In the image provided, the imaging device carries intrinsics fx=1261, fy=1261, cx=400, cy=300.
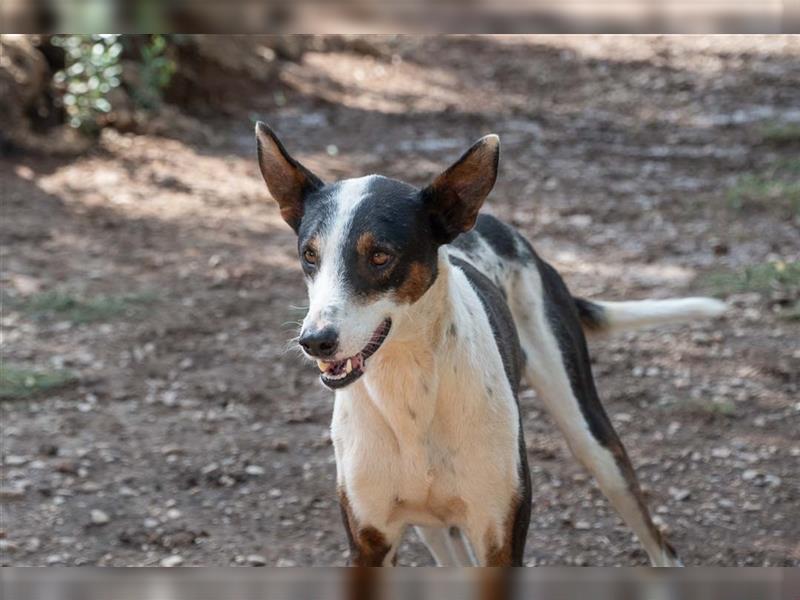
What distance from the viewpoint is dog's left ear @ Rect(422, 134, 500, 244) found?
3674mm

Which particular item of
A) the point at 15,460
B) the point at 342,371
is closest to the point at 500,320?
the point at 342,371

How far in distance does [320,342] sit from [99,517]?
2.33 m

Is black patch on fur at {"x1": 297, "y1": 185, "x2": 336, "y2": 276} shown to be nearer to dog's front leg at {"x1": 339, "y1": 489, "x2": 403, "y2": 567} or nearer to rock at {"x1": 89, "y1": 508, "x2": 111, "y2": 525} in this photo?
dog's front leg at {"x1": 339, "y1": 489, "x2": 403, "y2": 567}

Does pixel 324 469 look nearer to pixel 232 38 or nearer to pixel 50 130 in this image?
pixel 50 130

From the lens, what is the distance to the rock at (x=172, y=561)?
4.87 metres

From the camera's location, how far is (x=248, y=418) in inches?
242

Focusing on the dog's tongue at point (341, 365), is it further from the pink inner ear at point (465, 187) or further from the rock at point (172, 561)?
the rock at point (172, 561)

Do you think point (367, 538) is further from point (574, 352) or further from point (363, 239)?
point (574, 352)

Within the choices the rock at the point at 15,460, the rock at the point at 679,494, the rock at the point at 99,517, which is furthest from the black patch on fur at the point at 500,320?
the rock at the point at 15,460

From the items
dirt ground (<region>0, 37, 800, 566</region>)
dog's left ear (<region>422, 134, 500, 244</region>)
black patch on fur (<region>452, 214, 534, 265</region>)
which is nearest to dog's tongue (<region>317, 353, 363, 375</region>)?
dog's left ear (<region>422, 134, 500, 244</region>)

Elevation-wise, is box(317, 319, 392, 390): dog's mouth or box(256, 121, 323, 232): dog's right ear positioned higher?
box(256, 121, 323, 232): dog's right ear

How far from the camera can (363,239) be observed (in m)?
3.50

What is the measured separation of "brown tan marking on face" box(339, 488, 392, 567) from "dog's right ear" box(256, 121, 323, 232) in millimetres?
888

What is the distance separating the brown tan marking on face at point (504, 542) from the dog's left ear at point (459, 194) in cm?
83
